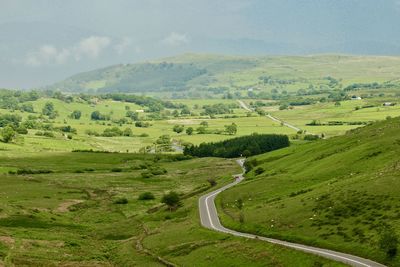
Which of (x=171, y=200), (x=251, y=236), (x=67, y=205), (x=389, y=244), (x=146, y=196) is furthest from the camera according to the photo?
(x=146, y=196)

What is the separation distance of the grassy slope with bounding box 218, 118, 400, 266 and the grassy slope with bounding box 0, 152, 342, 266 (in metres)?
6.67

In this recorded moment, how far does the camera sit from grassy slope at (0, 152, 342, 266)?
84.9 m

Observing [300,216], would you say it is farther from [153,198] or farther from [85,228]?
[153,198]

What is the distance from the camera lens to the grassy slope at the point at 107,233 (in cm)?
8494

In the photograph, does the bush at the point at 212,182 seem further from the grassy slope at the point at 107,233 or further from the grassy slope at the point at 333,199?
the grassy slope at the point at 333,199

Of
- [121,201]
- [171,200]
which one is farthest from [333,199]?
[121,201]

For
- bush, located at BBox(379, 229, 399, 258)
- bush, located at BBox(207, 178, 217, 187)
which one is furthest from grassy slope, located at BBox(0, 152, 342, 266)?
bush, located at BBox(379, 229, 399, 258)

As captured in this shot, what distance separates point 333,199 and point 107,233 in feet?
139

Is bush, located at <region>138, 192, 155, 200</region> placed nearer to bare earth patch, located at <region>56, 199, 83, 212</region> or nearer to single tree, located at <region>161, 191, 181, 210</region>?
bare earth patch, located at <region>56, 199, 83, 212</region>

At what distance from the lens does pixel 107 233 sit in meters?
117

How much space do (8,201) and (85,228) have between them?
30.2 metres

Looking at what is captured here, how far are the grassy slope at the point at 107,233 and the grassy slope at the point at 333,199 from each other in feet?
21.9

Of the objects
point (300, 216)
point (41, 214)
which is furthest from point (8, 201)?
point (300, 216)

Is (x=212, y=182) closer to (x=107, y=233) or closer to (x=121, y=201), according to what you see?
(x=121, y=201)
